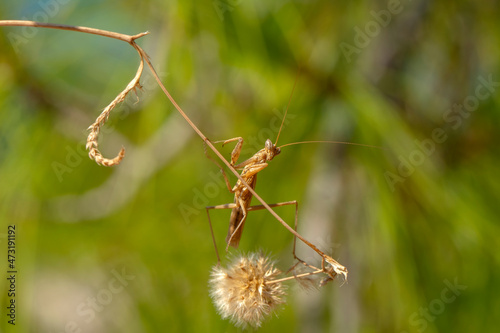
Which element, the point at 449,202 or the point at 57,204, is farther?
the point at 57,204

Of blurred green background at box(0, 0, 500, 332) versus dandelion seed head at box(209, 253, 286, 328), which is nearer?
dandelion seed head at box(209, 253, 286, 328)

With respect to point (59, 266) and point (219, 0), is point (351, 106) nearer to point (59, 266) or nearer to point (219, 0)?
point (219, 0)

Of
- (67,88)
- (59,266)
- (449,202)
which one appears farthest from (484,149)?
(59,266)

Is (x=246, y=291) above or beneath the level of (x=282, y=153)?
above

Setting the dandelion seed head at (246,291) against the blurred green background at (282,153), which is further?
the blurred green background at (282,153)
